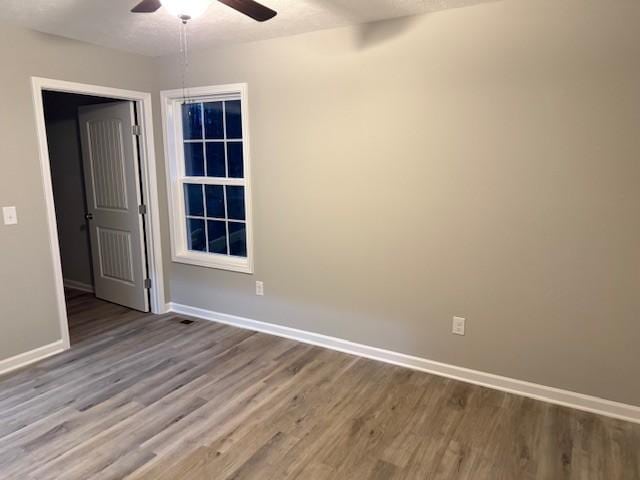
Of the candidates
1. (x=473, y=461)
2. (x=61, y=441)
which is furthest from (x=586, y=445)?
(x=61, y=441)

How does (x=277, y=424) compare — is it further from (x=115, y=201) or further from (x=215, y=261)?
(x=115, y=201)

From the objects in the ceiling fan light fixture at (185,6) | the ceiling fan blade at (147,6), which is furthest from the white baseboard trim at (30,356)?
the ceiling fan light fixture at (185,6)

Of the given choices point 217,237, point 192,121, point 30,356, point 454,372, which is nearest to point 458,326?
point 454,372

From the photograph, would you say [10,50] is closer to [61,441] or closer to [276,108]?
[276,108]

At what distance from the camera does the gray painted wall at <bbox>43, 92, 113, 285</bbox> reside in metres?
4.60

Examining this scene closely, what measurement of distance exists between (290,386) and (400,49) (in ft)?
7.78

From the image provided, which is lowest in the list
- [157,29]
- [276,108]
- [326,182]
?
[326,182]

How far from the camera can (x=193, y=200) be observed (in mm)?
4156

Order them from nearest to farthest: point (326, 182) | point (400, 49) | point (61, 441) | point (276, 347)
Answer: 1. point (61, 441)
2. point (400, 49)
3. point (326, 182)
4. point (276, 347)

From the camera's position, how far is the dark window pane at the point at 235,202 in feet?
12.5

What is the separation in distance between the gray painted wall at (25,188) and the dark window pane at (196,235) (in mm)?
1256

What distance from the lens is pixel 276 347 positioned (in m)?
3.46

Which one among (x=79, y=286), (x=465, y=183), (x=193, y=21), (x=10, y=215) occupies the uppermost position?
(x=193, y=21)

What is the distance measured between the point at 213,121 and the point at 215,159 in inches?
13.4
